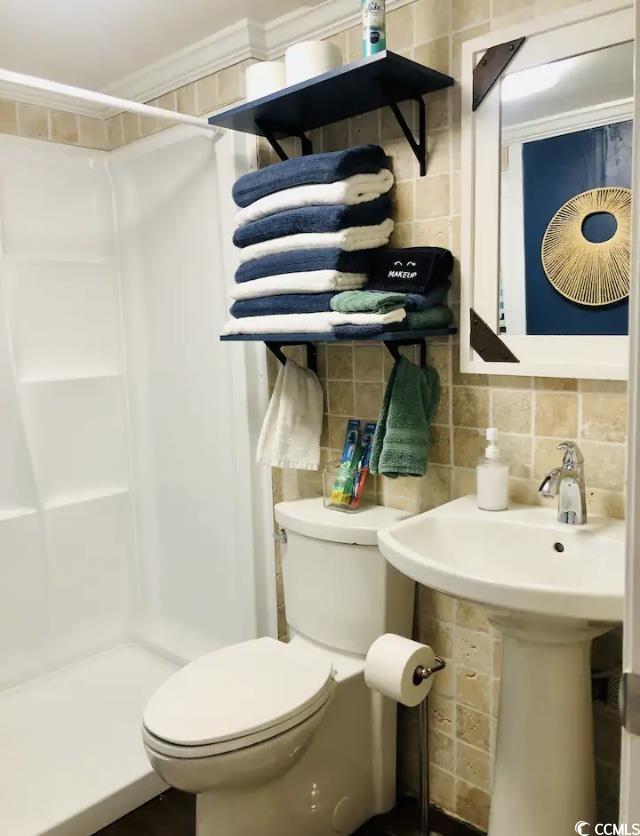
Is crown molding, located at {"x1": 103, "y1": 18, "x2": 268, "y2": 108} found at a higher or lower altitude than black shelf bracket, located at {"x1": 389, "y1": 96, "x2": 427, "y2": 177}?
higher

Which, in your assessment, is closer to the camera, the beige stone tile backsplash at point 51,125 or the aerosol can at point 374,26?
the aerosol can at point 374,26

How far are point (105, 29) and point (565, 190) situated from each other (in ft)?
4.42

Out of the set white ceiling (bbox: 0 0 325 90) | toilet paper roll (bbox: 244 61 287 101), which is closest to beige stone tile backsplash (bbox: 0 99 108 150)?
white ceiling (bbox: 0 0 325 90)

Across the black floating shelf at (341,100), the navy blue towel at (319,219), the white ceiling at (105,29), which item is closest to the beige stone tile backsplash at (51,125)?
the white ceiling at (105,29)

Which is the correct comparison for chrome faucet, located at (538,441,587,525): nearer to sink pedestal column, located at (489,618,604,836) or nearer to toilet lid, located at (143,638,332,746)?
sink pedestal column, located at (489,618,604,836)

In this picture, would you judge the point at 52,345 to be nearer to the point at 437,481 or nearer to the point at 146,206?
the point at 146,206

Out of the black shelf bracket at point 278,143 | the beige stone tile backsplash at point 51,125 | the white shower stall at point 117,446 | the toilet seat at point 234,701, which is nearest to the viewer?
the toilet seat at point 234,701

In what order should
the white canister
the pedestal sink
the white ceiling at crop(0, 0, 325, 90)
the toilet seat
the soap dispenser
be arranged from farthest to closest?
the white ceiling at crop(0, 0, 325, 90) < the white canister < the soap dispenser < the toilet seat < the pedestal sink

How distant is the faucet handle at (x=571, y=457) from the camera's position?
1.47 meters

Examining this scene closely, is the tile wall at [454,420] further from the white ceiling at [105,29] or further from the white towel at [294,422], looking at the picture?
the white ceiling at [105,29]

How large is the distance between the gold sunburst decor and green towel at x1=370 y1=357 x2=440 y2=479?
1.28ft

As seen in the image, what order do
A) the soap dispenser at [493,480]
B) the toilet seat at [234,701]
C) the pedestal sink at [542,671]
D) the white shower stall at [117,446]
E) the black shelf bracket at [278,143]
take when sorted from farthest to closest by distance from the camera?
the white shower stall at [117,446], the black shelf bracket at [278,143], the soap dispenser at [493,480], the toilet seat at [234,701], the pedestal sink at [542,671]

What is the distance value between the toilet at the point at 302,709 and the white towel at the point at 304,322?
0.49m

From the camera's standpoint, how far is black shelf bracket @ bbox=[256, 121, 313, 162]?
76.4 inches
